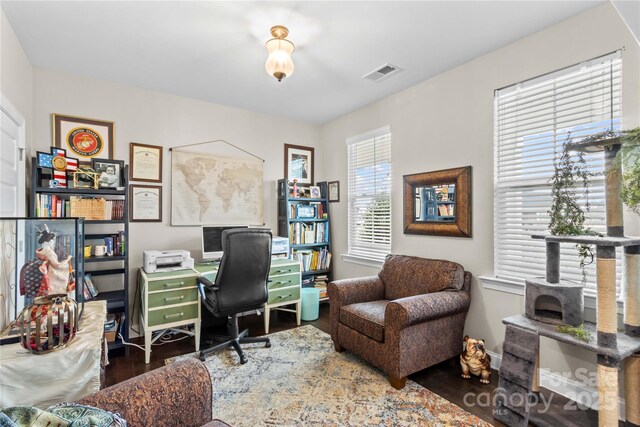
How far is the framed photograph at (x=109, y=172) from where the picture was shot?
2740mm

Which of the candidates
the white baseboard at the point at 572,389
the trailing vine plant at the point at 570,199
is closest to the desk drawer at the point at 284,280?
the white baseboard at the point at 572,389

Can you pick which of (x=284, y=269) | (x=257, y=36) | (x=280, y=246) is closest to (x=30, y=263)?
(x=257, y=36)

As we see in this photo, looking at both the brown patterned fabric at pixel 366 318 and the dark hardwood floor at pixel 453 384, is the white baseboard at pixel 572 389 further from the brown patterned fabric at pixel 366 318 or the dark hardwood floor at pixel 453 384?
the brown patterned fabric at pixel 366 318

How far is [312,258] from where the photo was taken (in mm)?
4062

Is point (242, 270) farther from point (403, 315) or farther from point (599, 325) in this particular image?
point (599, 325)

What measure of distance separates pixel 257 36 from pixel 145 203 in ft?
6.69

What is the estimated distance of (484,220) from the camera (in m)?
2.55

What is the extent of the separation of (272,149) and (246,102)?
2.27ft

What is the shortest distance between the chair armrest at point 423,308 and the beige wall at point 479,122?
0.31 metres

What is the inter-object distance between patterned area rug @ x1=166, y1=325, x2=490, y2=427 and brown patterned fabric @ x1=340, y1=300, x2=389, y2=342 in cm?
33

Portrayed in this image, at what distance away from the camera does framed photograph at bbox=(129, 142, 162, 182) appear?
311cm

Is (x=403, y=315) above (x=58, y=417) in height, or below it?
below

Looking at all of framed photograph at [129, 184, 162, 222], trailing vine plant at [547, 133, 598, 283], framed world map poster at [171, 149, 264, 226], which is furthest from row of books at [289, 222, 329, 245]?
trailing vine plant at [547, 133, 598, 283]

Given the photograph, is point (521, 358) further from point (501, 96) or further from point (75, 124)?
point (75, 124)
